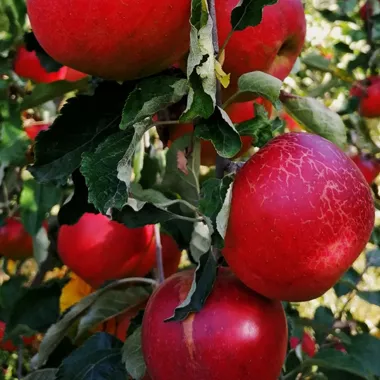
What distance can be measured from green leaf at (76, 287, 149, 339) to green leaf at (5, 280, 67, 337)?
0.55 feet

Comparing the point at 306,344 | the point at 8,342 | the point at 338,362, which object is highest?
the point at 338,362

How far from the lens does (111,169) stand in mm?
623

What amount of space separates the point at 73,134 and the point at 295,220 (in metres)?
0.29

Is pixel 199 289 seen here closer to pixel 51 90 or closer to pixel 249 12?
pixel 249 12

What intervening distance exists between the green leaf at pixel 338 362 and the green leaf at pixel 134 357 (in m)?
0.33

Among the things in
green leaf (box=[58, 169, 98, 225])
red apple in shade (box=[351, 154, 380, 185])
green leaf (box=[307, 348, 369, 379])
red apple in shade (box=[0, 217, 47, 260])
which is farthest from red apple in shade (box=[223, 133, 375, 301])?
red apple in shade (box=[351, 154, 380, 185])

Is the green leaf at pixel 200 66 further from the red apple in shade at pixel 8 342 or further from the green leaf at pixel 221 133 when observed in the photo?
the red apple in shade at pixel 8 342

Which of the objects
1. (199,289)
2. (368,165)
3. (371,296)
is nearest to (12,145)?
(199,289)

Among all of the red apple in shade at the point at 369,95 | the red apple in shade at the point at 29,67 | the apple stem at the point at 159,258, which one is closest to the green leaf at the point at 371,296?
the apple stem at the point at 159,258

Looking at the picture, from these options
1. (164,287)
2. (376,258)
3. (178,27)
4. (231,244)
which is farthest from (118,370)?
(376,258)

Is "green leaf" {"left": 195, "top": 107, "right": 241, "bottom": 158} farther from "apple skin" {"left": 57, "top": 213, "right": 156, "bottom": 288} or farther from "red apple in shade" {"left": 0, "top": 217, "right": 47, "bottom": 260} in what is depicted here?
"red apple in shade" {"left": 0, "top": 217, "right": 47, "bottom": 260}

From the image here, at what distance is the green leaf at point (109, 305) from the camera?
3.42 ft

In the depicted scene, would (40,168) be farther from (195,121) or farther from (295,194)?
(295,194)

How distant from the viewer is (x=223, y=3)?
690 mm
